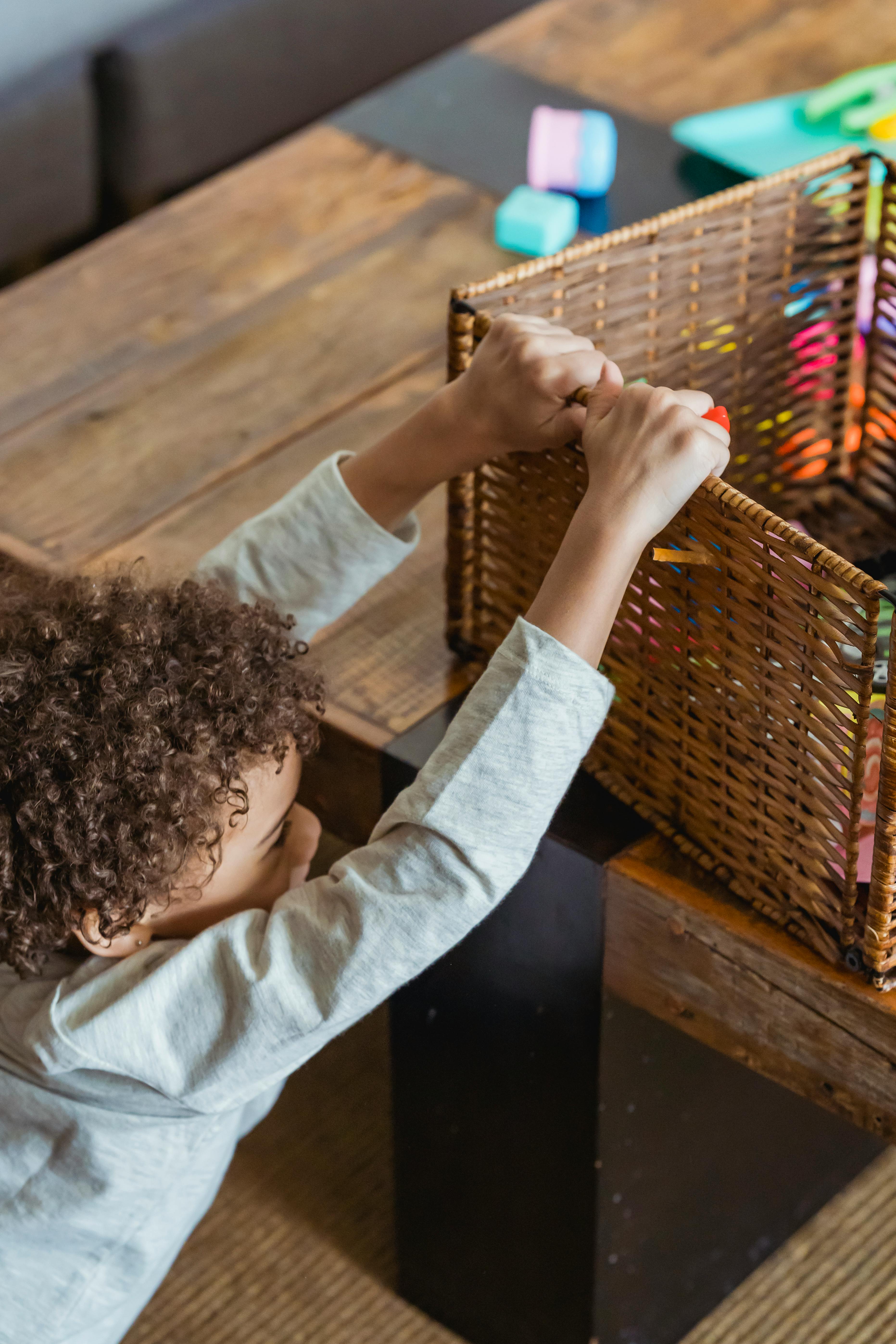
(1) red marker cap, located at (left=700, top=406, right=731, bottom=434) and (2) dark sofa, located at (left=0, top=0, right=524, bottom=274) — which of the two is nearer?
(1) red marker cap, located at (left=700, top=406, right=731, bottom=434)

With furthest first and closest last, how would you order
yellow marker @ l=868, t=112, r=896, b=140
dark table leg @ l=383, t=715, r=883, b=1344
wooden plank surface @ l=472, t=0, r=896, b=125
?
wooden plank surface @ l=472, t=0, r=896, b=125 → yellow marker @ l=868, t=112, r=896, b=140 → dark table leg @ l=383, t=715, r=883, b=1344

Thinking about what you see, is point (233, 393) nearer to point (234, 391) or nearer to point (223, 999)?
point (234, 391)

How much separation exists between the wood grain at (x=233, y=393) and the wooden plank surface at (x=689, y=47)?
11.1 inches

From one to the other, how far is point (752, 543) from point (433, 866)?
217 millimetres

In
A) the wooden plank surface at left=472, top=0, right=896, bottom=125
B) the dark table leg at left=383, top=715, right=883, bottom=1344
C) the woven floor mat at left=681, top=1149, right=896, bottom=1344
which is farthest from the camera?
the wooden plank surface at left=472, top=0, right=896, bottom=125

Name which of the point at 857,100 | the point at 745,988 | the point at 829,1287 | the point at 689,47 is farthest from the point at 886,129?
the point at 829,1287

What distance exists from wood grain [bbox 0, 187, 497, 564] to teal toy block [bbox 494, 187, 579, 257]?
0.08 feet

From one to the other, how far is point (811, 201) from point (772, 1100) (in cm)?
64

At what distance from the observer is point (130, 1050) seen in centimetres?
77

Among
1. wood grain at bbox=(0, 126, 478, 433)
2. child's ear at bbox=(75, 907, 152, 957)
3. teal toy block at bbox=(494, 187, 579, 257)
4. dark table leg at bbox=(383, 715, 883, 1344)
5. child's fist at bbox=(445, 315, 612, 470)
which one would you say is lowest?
dark table leg at bbox=(383, 715, 883, 1344)

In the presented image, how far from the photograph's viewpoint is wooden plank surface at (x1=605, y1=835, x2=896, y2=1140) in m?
0.78

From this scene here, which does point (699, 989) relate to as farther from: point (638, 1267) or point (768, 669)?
point (638, 1267)

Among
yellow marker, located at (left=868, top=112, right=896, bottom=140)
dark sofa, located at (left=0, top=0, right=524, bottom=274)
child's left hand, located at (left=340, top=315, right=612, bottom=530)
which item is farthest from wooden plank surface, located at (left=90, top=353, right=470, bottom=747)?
dark sofa, located at (left=0, top=0, right=524, bottom=274)

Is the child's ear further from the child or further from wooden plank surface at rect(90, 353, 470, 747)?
wooden plank surface at rect(90, 353, 470, 747)
